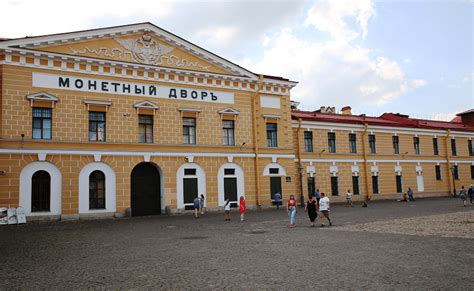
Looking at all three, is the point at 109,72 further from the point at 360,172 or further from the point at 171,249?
the point at 360,172

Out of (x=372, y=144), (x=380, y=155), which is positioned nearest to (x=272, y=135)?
(x=372, y=144)

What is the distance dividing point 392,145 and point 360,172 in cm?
555

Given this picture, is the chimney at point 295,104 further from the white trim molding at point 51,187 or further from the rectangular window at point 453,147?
the white trim molding at point 51,187

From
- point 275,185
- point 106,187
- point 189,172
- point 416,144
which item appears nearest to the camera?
point 106,187

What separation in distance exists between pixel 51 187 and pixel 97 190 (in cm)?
275

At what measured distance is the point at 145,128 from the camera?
92.1 feet

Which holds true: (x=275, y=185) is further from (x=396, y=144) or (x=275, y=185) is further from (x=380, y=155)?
(x=396, y=144)

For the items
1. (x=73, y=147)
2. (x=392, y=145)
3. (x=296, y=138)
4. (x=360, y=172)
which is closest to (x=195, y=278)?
(x=73, y=147)

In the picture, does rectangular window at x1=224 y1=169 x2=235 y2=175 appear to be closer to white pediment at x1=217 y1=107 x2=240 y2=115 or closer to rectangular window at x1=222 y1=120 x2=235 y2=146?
rectangular window at x1=222 y1=120 x2=235 y2=146

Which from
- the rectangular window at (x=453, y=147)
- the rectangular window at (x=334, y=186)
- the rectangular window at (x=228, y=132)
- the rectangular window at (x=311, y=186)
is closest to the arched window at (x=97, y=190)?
the rectangular window at (x=228, y=132)

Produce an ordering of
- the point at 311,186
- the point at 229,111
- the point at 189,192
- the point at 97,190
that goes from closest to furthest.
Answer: the point at 97,190, the point at 189,192, the point at 229,111, the point at 311,186

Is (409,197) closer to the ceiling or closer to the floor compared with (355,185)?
closer to the floor

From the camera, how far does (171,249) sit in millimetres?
12992

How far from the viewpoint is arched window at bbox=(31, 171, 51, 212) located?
2395 cm
